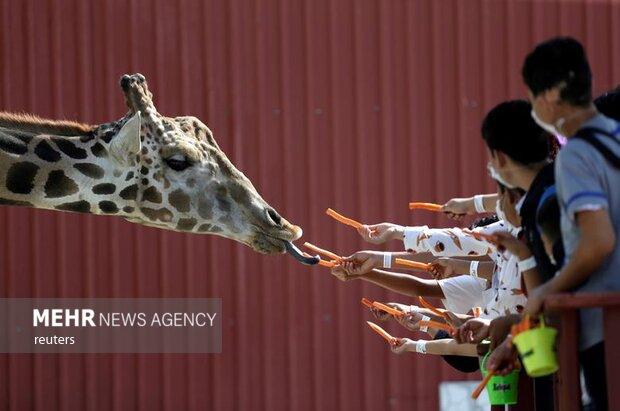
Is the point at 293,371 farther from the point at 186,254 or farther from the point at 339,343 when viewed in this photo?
the point at 186,254

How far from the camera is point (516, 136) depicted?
3670 millimetres

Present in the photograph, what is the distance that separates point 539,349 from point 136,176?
7.89ft

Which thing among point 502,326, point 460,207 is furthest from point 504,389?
point 460,207

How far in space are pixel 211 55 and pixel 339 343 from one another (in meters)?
2.29

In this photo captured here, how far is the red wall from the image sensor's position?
8.25 meters

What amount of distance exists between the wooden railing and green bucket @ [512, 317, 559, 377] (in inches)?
2.4

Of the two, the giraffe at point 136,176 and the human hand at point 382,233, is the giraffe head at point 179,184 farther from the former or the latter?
the human hand at point 382,233

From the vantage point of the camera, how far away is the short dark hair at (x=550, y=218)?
3334mm

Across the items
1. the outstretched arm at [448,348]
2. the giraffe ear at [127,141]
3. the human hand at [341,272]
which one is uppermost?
the giraffe ear at [127,141]

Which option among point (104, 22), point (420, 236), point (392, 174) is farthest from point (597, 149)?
point (104, 22)

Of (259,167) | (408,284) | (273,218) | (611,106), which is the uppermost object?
(259,167)

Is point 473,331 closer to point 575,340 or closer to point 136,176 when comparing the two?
point 575,340

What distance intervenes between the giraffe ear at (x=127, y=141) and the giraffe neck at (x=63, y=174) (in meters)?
0.04

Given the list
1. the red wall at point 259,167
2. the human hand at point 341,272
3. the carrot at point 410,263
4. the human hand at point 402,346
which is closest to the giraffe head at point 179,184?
the human hand at point 341,272
